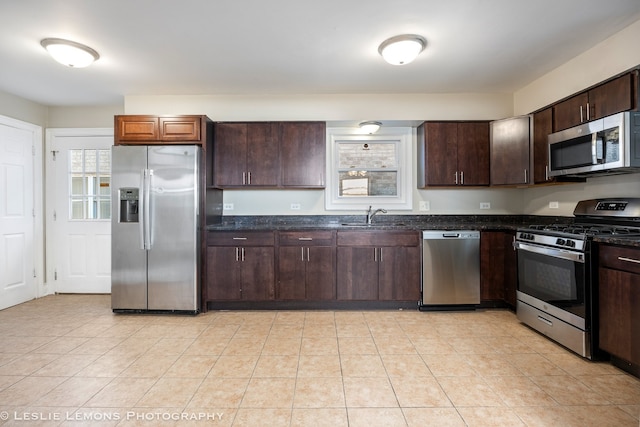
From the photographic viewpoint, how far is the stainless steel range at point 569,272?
2.26 m

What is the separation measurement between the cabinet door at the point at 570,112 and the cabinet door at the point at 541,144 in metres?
0.06

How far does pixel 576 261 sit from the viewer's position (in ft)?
7.61

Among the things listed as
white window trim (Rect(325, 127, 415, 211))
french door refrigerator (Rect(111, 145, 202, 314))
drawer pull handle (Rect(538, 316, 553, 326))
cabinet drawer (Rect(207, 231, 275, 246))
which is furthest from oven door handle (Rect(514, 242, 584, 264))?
french door refrigerator (Rect(111, 145, 202, 314))

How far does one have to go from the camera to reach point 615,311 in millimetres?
2096

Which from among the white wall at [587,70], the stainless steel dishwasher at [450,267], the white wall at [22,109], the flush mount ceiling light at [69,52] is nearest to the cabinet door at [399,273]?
the stainless steel dishwasher at [450,267]

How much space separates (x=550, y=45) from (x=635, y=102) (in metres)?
0.89

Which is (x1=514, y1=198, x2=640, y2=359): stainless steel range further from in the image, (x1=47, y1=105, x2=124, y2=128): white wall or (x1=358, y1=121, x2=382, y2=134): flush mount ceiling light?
(x1=47, y1=105, x2=124, y2=128): white wall

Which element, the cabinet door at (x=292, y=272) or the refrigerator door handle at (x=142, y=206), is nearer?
the refrigerator door handle at (x=142, y=206)

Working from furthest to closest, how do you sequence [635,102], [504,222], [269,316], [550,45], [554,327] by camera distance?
1. [504,222]
2. [269,316]
3. [550,45]
4. [554,327]
5. [635,102]

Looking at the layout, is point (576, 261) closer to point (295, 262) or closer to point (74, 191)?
point (295, 262)

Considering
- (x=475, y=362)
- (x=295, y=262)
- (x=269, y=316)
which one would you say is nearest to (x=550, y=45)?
(x=475, y=362)

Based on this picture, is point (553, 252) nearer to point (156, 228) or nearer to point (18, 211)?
point (156, 228)

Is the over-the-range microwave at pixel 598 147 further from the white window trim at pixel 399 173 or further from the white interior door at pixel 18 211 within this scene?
the white interior door at pixel 18 211

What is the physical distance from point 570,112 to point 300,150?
8.56ft
